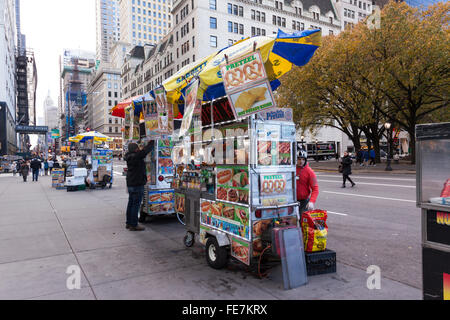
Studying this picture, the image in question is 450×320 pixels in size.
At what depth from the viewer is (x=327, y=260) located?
4375 millimetres

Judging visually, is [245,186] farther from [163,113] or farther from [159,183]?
[159,183]

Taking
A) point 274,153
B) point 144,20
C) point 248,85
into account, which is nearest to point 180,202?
point 274,153

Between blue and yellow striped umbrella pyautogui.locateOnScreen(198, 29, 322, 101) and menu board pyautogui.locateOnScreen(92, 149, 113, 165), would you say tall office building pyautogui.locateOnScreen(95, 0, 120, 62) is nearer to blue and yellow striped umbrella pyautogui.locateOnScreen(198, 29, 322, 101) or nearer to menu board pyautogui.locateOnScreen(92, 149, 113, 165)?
A: menu board pyautogui.locateOnScreen(92, 149, 113, 165)

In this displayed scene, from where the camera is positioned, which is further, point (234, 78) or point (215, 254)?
point (215, 254)

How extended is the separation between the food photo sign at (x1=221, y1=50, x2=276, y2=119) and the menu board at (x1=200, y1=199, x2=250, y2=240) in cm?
141

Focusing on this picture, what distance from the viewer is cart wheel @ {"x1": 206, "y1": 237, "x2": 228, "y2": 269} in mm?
4574

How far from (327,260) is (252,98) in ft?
8.47

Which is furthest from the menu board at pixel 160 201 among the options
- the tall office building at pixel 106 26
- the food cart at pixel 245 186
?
the tall office building at pixel 106 26

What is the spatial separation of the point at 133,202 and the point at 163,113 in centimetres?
230

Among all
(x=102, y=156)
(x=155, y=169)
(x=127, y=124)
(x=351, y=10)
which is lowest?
(x=155, y=169)

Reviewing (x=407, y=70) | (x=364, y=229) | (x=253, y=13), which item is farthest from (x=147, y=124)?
(x=253, y=13)

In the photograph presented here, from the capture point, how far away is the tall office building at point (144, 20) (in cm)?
10719

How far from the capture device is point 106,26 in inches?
6742

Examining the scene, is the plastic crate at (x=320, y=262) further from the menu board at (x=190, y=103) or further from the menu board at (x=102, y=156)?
the menu board at (x=102, y=156)
